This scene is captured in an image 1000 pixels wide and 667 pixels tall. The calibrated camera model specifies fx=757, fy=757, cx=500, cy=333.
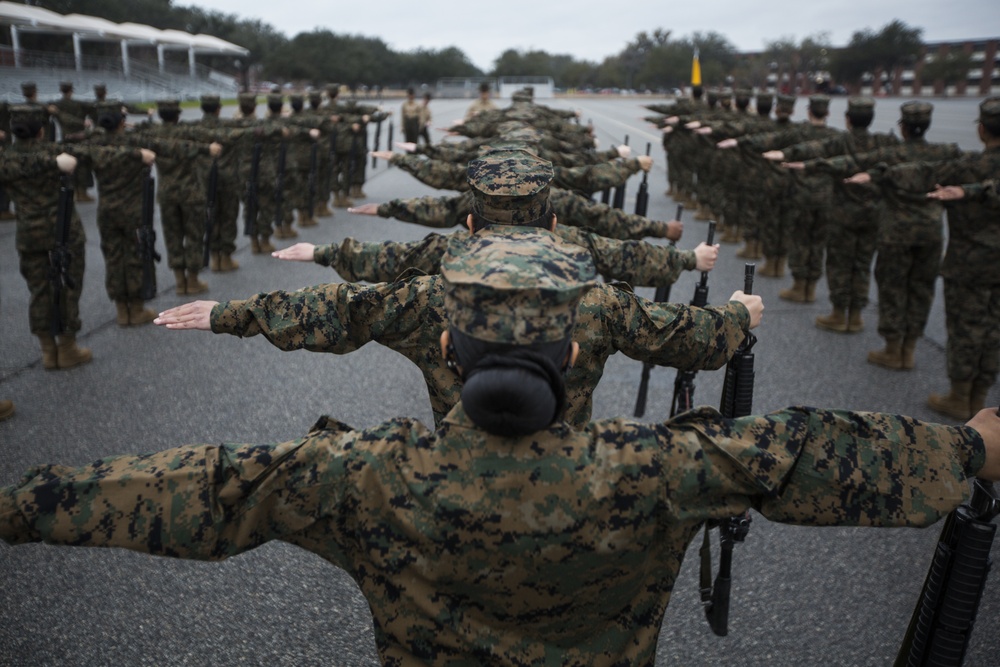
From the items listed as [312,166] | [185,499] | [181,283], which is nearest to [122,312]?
[181,283]

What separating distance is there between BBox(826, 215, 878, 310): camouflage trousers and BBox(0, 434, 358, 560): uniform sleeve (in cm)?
621

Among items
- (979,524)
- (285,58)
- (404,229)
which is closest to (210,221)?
(404,229)

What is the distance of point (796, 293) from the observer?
7.93 metres

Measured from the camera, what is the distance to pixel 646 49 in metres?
102

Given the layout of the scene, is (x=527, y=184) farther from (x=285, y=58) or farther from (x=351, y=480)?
(x=285, y=58)

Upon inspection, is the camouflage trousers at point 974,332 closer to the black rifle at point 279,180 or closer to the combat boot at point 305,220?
the black rifle at point 279,180

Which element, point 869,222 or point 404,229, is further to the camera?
point 404,229

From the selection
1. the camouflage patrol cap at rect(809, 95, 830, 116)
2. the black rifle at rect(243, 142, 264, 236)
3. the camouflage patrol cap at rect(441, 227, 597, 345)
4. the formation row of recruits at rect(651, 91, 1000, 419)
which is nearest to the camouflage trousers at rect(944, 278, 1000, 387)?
the formation row of recruits at rect(651, 91, 1000, 419)

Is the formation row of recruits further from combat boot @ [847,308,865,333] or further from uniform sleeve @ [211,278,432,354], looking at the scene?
uniform sleeve @ [211,278,432,354]

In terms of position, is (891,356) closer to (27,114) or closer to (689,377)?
(689,377)

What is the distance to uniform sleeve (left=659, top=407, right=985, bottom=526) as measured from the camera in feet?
4.92

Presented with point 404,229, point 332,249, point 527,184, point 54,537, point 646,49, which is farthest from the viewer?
point 646,49

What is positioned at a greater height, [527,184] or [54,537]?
[527,184]

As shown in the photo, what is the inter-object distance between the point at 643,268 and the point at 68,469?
2787 millimetres
